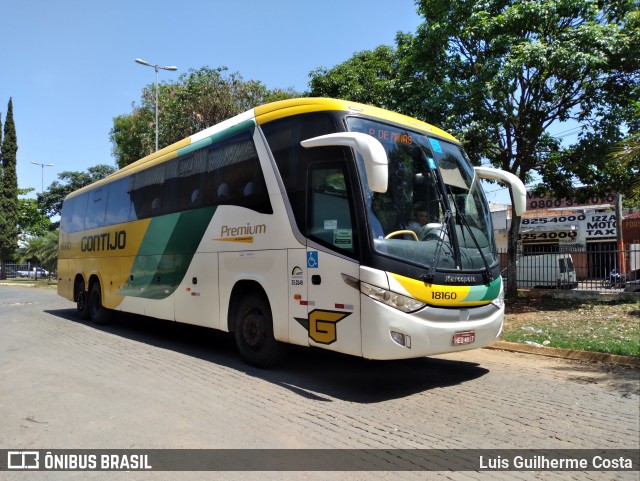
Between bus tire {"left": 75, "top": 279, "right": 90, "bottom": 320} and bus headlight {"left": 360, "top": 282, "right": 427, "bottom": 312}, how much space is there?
416 inches

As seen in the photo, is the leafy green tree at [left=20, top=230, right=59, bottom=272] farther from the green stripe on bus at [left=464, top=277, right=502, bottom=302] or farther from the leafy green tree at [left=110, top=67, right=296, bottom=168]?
the green stripe on bus at [left=464, top=277, right=502, bottom=302]

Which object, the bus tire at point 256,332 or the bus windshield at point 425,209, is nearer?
the bus windshield at point 425,209

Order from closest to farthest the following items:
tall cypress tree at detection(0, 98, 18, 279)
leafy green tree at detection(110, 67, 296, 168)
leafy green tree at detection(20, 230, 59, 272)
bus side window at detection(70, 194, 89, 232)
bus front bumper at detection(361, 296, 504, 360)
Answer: bus front bumper at detection(361, 296, 504, 360)
bus side window at detection(70, 194, 89, 232)
leafy green tree at detection(110, 67, 296, 168)
leafy green tree at detection(20, 230, 59, 272)
tall cypress tree at detection(0, 98, 18, 279)

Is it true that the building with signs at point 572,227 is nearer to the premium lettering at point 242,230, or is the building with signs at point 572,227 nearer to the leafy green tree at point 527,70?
the leafy green tree at point 527,70

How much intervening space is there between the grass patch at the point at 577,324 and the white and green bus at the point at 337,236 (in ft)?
8.69

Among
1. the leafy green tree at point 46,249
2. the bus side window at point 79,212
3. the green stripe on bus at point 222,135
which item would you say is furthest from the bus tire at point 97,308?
the leafy green tree at point 46,249

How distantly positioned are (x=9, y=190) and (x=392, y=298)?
51171 millimetres

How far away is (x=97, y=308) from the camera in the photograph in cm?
1306

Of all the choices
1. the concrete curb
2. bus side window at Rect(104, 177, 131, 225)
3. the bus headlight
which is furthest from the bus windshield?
bus side window at Rect(104, 177, 131, 225)

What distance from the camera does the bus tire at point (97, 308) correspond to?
42.1ft

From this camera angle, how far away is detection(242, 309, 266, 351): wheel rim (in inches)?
284

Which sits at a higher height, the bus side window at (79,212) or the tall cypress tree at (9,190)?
the tall cypress tree at (9,190)

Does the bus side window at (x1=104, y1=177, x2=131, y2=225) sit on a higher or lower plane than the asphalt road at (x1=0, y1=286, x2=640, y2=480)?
higher

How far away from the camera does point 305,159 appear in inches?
257
